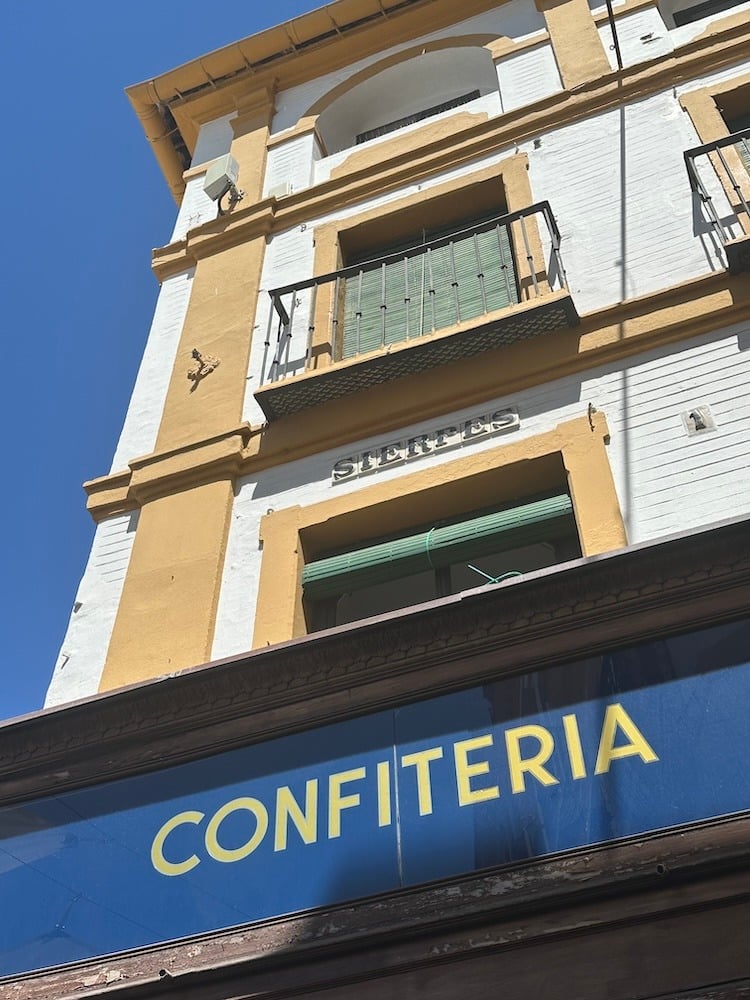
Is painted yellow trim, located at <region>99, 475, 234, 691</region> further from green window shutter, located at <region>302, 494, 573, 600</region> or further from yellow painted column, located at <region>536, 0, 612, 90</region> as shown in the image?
yellow painted column, located at <region>536, 0, 612, 90</region>

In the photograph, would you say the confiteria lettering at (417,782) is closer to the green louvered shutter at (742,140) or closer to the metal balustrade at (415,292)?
the metal balustrade at (415,292)

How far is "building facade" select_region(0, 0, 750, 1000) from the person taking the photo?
14.6 ft

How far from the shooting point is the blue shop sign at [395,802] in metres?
4.55

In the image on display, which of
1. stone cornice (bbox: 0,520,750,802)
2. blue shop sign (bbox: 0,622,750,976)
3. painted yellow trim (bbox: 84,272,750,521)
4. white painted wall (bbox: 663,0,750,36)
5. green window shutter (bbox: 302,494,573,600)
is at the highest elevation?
white painted wall (bbox: 663,0,750,36)

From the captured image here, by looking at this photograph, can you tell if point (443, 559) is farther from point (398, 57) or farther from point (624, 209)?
point (398, 57)

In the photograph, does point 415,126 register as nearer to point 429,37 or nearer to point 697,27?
point 429,37

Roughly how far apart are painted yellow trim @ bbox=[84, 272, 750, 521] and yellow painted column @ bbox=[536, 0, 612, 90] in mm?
3670

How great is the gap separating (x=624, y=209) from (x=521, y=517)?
3170 millimetres

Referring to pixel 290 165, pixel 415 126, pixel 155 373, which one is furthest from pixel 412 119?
pixel 155 373

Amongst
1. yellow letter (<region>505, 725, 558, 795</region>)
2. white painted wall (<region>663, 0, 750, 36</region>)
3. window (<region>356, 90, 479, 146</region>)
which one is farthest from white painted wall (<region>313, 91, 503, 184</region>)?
yellow letter (<region>505, 725, 558, 795</region>)

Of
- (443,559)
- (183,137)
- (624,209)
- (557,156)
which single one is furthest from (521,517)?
(183,137)

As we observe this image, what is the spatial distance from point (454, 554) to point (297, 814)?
2248 mm

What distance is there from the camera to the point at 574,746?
188 inches

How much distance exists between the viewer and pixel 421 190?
994cm
